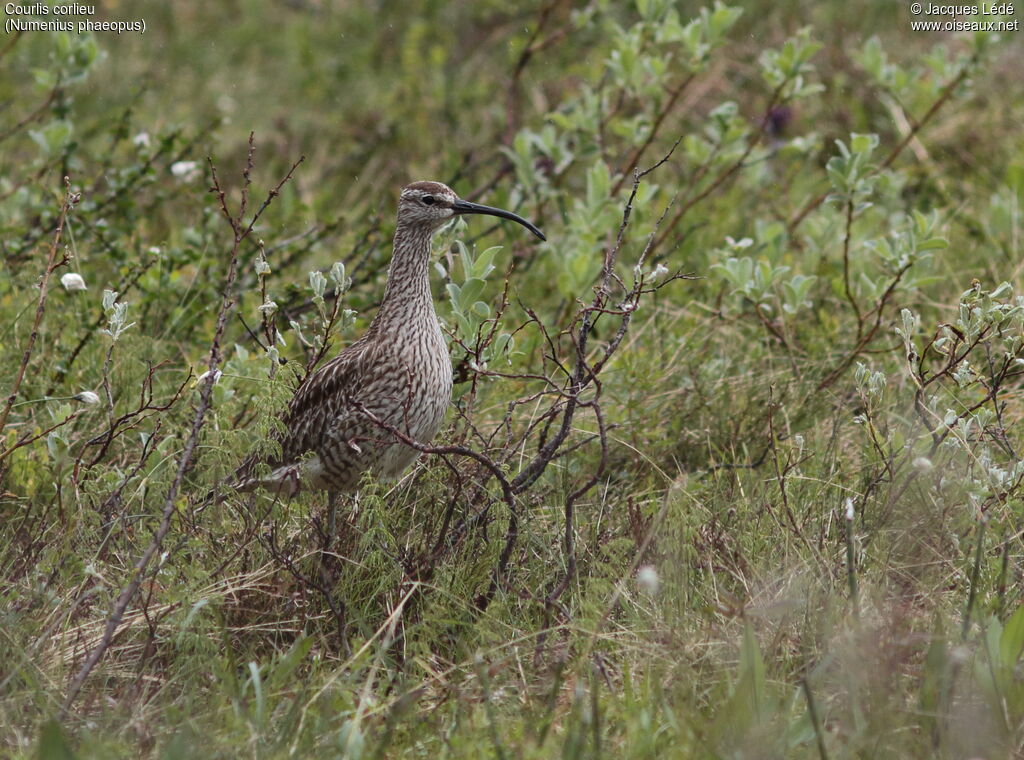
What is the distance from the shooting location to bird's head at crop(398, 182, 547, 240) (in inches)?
201

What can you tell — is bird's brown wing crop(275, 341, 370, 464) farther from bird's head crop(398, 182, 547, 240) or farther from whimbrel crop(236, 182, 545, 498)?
bird's head crop(398, 182, 547, 240)

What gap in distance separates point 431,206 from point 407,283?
0.35 meters

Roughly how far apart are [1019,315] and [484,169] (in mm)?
4605

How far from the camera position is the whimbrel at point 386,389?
15.4 ft

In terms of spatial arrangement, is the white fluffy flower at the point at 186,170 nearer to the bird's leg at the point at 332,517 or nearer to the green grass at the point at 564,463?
the green grass at the point at 564,463

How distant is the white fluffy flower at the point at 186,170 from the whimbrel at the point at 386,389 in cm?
186

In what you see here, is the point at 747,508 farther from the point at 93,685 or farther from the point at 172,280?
the point at 172,280

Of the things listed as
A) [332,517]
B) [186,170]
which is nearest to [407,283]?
[332,517]

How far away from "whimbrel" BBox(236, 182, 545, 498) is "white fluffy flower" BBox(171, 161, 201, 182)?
1.86 meters

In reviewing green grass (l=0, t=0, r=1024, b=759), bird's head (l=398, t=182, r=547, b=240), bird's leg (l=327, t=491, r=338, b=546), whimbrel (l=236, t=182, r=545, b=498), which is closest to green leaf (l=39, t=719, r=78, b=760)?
green grass (l=0, t=0, r=1024, b=759)

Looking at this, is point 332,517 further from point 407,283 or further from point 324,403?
point 407,283

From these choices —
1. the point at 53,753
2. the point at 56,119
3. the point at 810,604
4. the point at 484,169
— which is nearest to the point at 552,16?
the point at 484,169

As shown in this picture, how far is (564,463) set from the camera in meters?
4.88

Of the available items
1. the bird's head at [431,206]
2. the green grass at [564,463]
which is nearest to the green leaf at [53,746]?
the green grass at [564,463]
